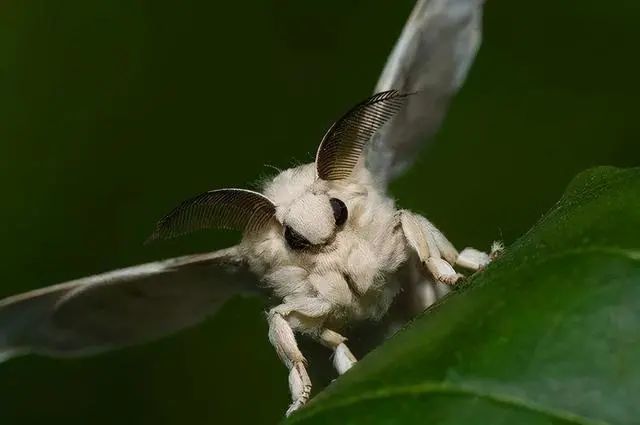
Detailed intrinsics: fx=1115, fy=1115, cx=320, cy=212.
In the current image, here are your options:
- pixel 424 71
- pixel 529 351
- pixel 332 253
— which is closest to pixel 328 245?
pixel 332 253

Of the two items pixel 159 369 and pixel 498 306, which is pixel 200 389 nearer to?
pixel 159 369

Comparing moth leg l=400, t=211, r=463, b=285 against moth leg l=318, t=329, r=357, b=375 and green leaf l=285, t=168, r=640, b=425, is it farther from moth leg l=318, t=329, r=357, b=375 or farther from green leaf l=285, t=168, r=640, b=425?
green leaf l=285, t=168, r=640, b=425

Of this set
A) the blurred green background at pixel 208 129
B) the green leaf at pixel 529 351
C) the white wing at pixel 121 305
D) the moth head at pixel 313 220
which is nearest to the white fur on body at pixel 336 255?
the moth head at pixel 313 220

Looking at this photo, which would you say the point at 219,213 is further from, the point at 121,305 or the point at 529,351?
the point at 529,351

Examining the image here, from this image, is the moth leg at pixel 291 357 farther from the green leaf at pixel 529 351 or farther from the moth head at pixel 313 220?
the green leaf at pixel 529 351

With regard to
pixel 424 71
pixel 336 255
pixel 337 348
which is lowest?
pixel 337 348

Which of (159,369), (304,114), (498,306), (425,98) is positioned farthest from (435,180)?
(498,306)
